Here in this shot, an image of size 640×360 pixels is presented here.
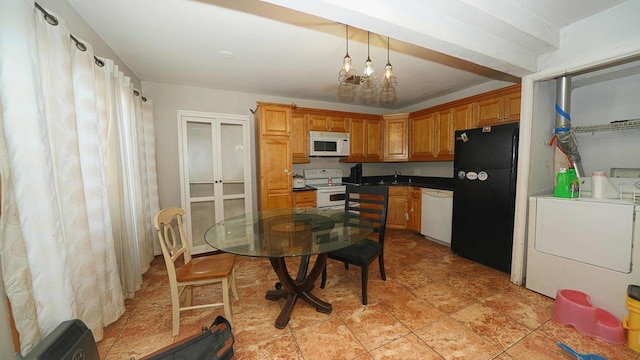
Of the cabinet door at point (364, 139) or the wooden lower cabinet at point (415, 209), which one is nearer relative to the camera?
the wooden lower cabinet at point (415, 209)

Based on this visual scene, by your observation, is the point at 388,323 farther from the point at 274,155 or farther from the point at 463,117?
the point at 463,117

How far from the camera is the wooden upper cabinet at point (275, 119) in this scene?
10.6 ft

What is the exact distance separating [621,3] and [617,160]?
4.55 feet

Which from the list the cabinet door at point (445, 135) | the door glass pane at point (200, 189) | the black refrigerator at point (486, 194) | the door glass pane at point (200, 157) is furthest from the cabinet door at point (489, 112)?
the door glass pane at point (200, 189)

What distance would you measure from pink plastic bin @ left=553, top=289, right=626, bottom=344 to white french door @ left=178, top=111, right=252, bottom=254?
11.7 ft

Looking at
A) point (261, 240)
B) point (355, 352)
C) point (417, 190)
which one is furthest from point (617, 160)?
point (261, 240)

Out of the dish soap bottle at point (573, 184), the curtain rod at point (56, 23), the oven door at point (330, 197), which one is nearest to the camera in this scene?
the curtain rod at point (56, 23)

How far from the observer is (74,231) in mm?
1383

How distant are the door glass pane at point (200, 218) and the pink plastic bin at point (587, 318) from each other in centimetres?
389

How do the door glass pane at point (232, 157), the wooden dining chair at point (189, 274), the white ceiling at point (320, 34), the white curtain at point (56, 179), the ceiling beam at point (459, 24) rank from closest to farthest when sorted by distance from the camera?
the white curtain at point (56, 179), the ceiling beam at point (459, 24), the white ceiling at point (320, 34), the wooden dining chair at point (189, 274), the door glass pane at point (232, 157)

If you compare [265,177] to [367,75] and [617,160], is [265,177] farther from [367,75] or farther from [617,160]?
[617,160]

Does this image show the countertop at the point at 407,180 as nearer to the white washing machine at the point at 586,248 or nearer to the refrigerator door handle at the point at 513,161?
the refrigerator door handle at the point at 513,161

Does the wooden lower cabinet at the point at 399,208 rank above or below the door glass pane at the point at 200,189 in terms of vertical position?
below

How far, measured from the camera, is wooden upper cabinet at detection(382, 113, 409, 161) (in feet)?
13.6
